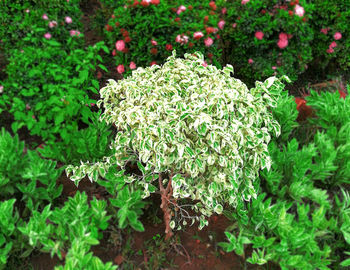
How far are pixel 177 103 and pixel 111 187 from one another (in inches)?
46.9

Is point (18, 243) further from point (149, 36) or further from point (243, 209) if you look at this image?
point (149, 36)

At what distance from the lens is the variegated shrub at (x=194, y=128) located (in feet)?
7.41

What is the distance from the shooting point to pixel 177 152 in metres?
2.32

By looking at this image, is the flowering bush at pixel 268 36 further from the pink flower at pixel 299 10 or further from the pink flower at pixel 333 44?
the pink flower at pixel 333 44

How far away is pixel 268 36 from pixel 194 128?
115 inches

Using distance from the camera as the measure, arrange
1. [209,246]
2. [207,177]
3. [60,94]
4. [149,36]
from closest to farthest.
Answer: [207,177] < [209,246] < [60,94] < [149,36]

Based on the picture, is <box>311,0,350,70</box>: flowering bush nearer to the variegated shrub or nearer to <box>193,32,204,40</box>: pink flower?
<box>193,32,204,40</box>: pink flower

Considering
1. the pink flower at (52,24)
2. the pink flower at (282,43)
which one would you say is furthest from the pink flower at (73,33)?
the pink flower at (282,43)

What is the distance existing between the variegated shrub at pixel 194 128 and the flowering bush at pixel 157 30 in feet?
4.25

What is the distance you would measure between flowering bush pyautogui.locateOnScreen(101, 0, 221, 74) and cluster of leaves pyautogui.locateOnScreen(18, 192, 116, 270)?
212 cm

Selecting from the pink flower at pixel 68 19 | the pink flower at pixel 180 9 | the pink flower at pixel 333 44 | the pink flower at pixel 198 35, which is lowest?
the pink flower at pixel 333 44

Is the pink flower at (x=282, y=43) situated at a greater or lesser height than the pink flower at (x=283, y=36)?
lesser

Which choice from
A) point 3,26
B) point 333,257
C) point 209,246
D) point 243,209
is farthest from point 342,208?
point 3,26

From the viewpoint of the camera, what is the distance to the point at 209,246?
9.84 feet
